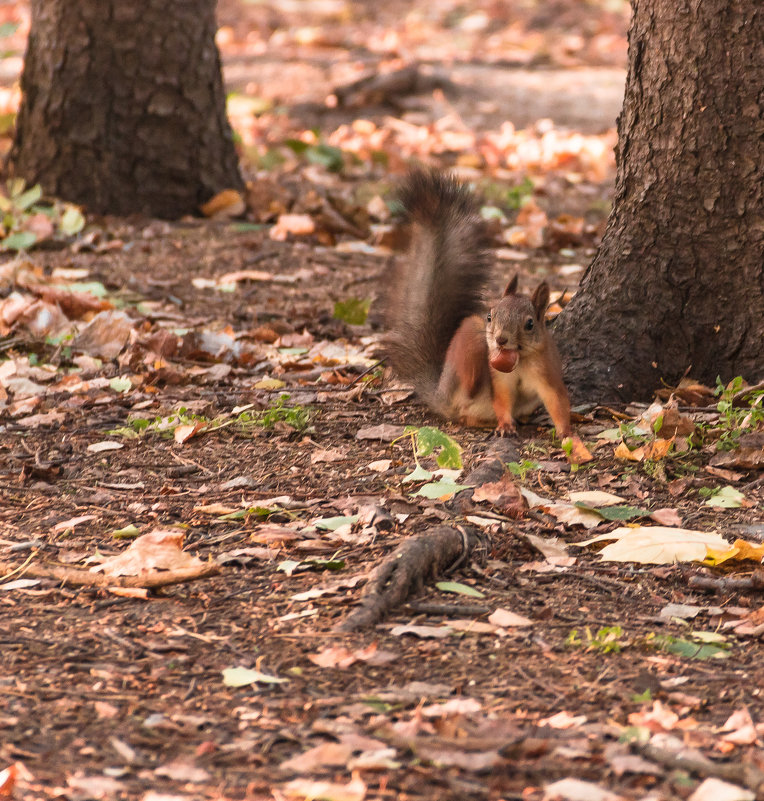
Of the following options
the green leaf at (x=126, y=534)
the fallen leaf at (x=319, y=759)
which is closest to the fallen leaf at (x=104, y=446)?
the green leaf at (x=126, y=534)

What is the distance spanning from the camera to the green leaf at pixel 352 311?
14.8ft

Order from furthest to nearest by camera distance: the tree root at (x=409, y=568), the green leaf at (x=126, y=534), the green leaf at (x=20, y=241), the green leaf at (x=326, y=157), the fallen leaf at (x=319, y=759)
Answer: the green leaf at (x=326, y=157) < the green leaf at (x=20, y=241) < the green leaf at (x=126, y=534) < the tree root at (x=409, y=568) < the fallen leaf at (x=319, y=759)

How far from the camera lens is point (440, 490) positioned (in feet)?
9.26

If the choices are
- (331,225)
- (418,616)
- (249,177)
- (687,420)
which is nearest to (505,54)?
(249,177)

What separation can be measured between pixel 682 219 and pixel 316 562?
5.73 ft

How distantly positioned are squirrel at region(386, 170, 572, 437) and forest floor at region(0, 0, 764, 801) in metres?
0.10

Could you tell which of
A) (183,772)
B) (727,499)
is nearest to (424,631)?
(183,772)

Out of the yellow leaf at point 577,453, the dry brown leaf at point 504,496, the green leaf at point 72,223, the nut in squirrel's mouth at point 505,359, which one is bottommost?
the dry brown leaf at point 504,496

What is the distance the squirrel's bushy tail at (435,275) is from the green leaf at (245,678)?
1.68m

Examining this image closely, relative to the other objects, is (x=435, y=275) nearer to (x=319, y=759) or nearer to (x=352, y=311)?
(x=352, y=311)

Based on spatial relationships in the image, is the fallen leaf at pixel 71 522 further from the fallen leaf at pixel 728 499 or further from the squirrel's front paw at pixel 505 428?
the fallen leaf at pixel 728 499

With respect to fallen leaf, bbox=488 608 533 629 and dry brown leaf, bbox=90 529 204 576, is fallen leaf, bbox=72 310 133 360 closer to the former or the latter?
dry brown leaf, bbox=90 529 204 576

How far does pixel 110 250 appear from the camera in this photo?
17.7 feet

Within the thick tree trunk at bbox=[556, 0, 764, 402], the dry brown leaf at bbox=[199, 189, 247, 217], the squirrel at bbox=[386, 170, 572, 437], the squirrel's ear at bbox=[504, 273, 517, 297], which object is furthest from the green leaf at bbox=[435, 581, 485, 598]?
the dry brown leaf at bbox=[199, 189, 247, 217]
